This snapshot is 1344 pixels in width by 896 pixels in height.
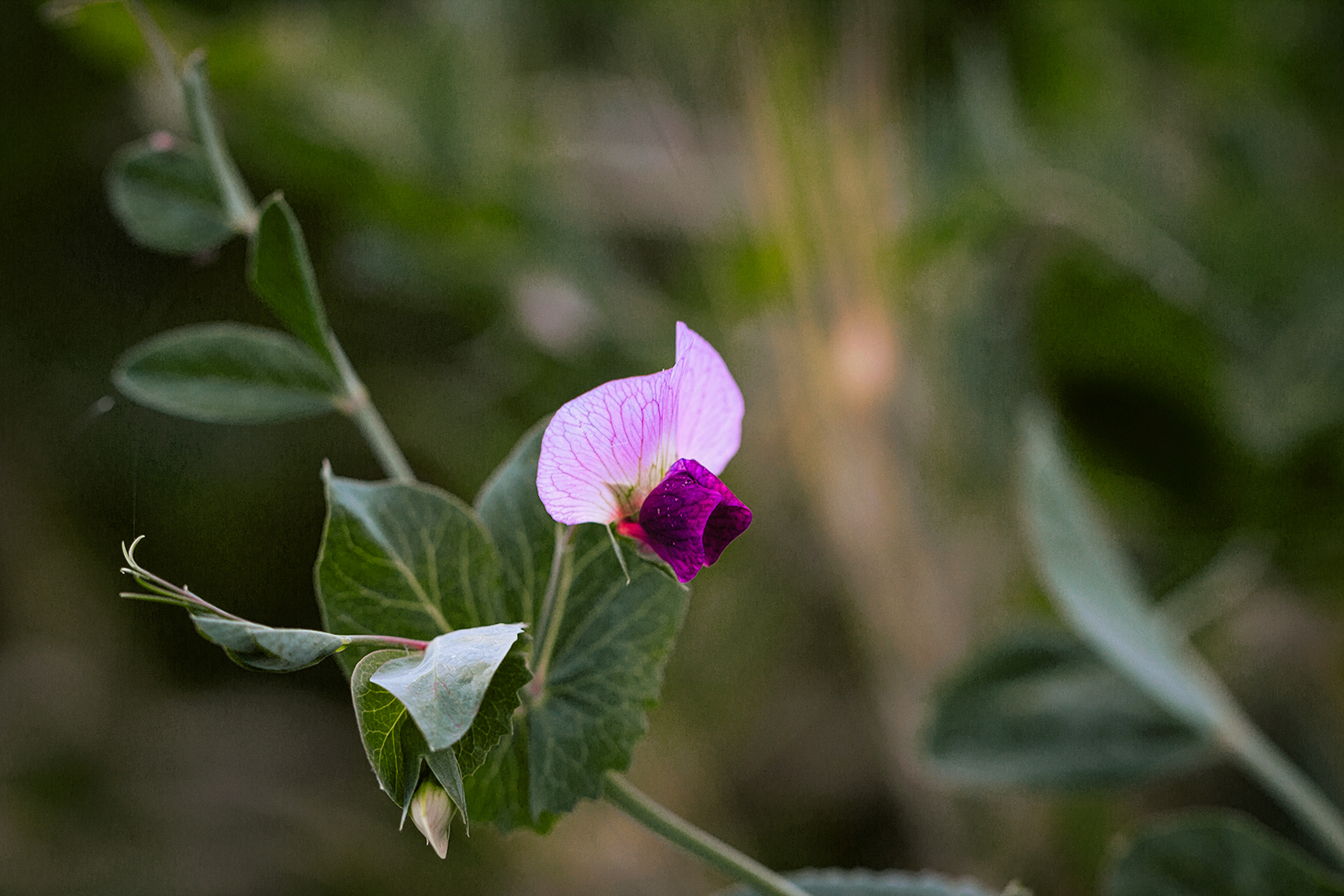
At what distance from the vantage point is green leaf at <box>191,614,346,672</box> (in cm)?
12

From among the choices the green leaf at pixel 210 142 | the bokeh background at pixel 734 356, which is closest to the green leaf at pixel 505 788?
the green leaf at pixel 210 142

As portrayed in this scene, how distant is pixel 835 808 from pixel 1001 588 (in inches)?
6.5

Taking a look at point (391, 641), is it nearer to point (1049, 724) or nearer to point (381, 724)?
point (381, 724)

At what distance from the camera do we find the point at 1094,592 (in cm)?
27

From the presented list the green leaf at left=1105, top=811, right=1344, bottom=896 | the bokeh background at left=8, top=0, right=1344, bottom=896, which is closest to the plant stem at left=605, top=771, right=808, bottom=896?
the green leaf at left=1105, top=811, right=1344, bottom=896

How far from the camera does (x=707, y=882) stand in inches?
22.2

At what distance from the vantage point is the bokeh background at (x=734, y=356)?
497 mm

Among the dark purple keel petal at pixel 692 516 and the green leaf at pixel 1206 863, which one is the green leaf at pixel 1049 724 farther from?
the dark purple keel petal at pixel 692 516

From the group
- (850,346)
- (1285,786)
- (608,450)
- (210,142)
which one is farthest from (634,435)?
(850,346)

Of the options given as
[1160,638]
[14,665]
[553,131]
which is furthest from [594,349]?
[14,665]

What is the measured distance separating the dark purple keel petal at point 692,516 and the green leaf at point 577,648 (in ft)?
0.07

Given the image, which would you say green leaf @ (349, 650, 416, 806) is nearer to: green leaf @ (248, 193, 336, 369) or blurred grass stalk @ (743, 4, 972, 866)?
Result: green leaf @ (248, 193, 336, 369)

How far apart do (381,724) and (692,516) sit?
Result: 1.8 inches

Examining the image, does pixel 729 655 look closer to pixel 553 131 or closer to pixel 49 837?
pixel 553 131
